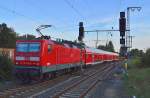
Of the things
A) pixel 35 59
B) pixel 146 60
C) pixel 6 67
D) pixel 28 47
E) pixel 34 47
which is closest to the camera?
pixel 35 59

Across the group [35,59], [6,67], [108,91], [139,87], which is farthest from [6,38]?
[108,91]

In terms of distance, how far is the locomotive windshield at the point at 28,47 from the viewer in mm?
25812

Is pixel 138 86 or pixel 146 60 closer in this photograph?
pixel 138 86

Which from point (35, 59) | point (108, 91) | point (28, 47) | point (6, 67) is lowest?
point (108, 91)

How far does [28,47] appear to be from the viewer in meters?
26.1

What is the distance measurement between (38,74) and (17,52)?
260cm

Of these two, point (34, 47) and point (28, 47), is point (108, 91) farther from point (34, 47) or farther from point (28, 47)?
point (28, 47)

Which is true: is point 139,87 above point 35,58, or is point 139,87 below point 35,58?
below

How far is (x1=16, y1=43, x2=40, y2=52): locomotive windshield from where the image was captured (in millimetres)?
25812

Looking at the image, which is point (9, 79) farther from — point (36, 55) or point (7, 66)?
point (36, 55)

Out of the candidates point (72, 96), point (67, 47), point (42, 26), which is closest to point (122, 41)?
point (67, 47)

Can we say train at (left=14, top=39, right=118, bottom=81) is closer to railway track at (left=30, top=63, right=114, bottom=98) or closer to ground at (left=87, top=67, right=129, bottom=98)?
railway track at (left=30, top=63, right=114, bottom=98)

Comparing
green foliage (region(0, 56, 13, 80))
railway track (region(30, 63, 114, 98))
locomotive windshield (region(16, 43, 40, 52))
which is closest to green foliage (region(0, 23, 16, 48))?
green foliage (region(0, 56, 13, 80))

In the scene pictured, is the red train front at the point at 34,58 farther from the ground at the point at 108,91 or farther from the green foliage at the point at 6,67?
the ground at the point at 108,91
